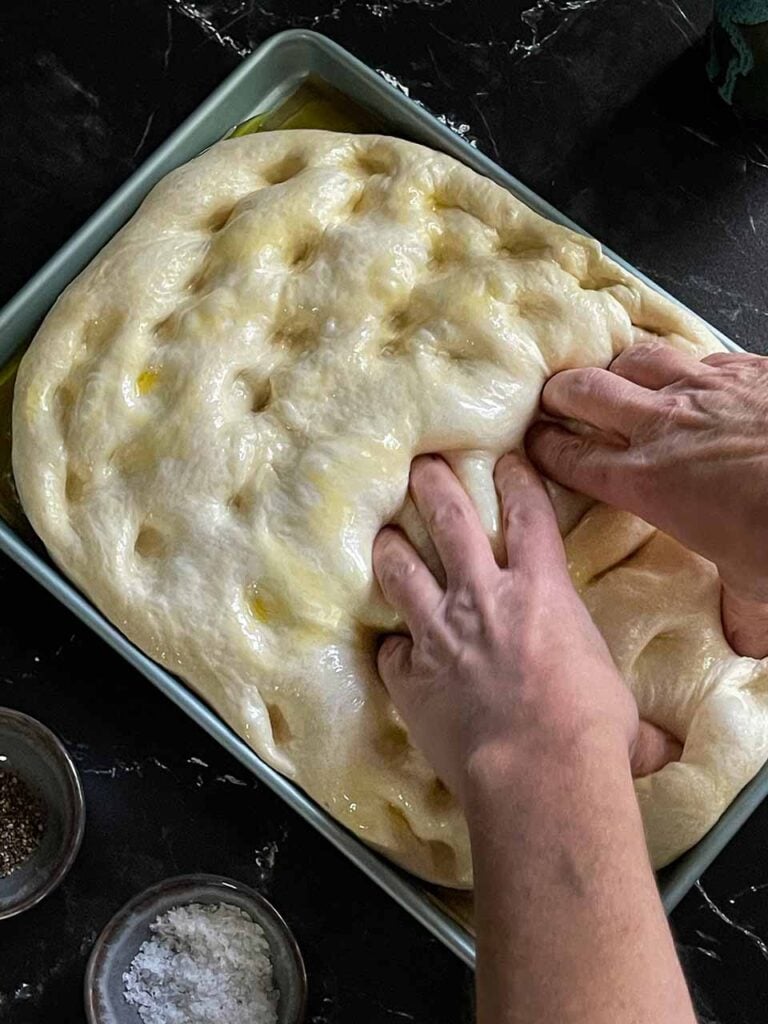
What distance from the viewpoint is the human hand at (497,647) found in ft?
3.33

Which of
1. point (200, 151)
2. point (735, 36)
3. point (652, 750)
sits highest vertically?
point (200, 151)

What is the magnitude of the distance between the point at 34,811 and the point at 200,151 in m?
0.75

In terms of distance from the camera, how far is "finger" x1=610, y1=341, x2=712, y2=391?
1.18 metres

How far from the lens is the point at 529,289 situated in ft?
4.05

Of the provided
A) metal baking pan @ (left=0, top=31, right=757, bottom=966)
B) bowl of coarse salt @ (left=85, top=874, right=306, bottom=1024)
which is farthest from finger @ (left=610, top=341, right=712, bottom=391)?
bowl of coarse salt @ (left=85, top=874, right=306, bottom=1024)

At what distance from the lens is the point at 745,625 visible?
1.18 m

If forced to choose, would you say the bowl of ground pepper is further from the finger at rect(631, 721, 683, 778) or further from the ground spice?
the finger at rect(631, 721, 683, 778)

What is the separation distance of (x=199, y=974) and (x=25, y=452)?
1.81 ft

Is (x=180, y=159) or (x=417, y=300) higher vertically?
(x=180, y=159)

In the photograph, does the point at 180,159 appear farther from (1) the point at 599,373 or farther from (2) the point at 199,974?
(2) the point at 199,974

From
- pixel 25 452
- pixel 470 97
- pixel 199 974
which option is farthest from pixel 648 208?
pixel 199 974

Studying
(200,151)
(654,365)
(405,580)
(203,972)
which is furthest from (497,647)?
(200,151)

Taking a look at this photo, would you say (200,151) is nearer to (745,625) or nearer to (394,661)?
(394,661)

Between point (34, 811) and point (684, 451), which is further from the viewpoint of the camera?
point (34, 811)
